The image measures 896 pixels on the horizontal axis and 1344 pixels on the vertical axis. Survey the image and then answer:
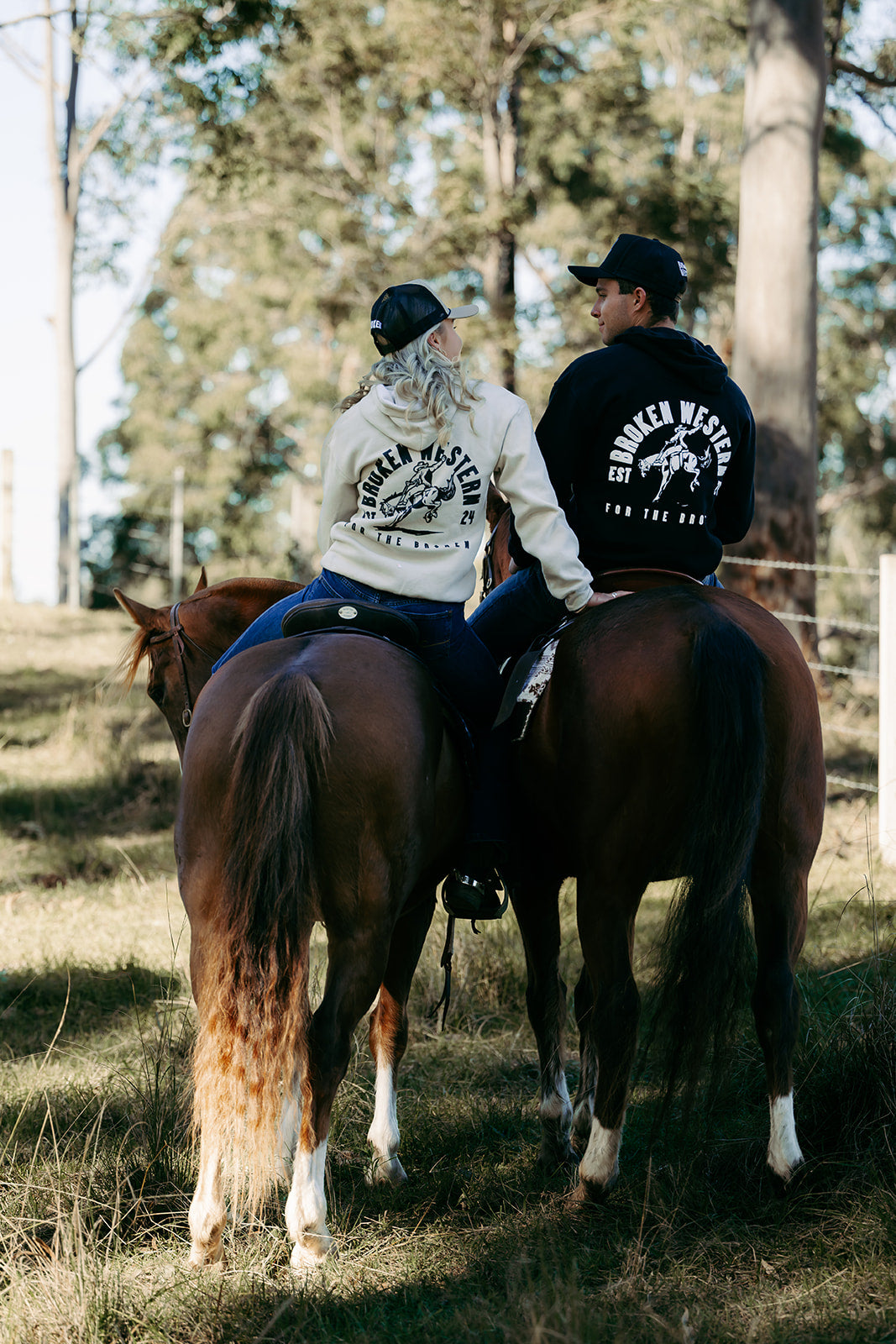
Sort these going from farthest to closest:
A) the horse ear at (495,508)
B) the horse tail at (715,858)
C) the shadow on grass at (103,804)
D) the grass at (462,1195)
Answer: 1. the shadow on grass at (103,804)
2. the horse ear at (495,508)
3. the horse tail at (715,858)
4. the grass at (462,1195)

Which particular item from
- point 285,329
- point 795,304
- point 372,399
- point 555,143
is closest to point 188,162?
Answer: point 555,143

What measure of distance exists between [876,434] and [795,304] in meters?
20.0

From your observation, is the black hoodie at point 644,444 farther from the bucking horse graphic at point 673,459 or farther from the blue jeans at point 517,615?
the blue jeans at point 517,615

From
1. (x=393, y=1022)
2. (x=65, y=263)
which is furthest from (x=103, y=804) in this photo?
(x=65, y=263)

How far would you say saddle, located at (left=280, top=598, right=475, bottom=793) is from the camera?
335cm

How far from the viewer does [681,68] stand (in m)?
28.4

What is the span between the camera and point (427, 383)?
3385 mm

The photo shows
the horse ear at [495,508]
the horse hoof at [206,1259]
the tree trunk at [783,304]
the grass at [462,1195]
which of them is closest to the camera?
the grass at [462,1195]

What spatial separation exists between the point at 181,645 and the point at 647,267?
2.07 meters

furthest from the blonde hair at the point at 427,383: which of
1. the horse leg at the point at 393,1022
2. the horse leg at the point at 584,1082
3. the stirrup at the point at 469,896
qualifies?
the horse leg at the point at 584,1082

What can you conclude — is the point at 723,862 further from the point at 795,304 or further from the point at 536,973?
the point at 795,304

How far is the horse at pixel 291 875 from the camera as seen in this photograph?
2846mm

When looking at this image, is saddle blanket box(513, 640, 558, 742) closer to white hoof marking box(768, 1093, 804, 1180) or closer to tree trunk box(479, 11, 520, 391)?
white hoof marking box(768, 1093, 804, 1180)

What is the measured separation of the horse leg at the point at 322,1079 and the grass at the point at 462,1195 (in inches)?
4.5
